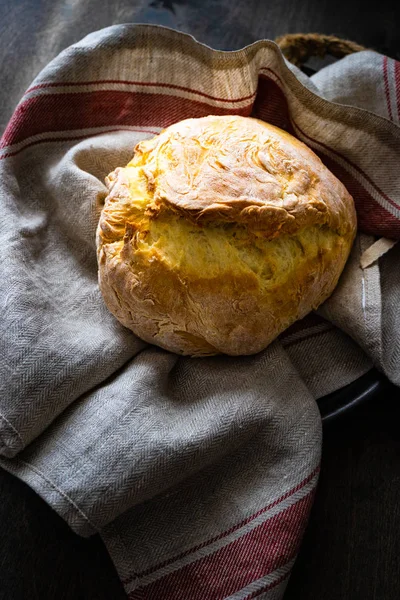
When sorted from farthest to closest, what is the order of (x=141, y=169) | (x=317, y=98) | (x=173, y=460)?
(x=317, y=98), (x=141, y=169), (x=173, y=460)

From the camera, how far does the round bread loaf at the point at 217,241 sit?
2.98 feet

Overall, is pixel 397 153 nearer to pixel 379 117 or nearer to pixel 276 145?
pixel 379 117

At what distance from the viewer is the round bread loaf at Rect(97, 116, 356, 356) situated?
2.98 ft

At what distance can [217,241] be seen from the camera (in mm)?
923

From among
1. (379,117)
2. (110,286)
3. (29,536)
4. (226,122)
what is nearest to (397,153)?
(379,117)

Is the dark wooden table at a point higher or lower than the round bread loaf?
lower

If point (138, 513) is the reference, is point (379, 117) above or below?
above

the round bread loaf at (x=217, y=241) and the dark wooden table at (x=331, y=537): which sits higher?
the round bread loaf at (x=217, y=241)

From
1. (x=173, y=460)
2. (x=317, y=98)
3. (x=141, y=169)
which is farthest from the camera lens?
(x=317, y=98)

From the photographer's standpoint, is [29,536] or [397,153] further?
[397,153]

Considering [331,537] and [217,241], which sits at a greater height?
[217,241]

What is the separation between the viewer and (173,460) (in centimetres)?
89

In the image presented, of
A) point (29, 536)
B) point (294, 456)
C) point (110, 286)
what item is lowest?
point (29, 536)

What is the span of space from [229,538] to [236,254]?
46 cm
